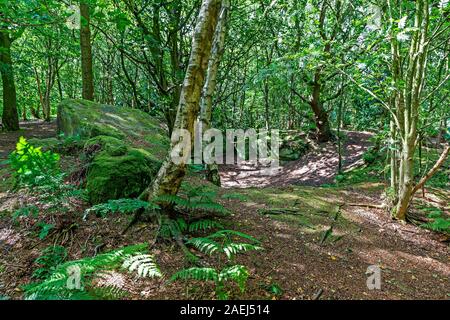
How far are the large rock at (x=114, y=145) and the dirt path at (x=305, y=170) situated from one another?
16.1 ft

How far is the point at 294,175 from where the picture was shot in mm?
12953

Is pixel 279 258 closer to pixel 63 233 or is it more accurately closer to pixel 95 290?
pixel 95 290

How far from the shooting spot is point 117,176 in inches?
153

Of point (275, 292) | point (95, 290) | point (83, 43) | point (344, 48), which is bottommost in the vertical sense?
point (275, 292)

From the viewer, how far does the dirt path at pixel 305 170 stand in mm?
12102

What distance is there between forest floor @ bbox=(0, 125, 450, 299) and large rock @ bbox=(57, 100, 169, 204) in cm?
45

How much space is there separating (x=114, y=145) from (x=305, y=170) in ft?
33.6

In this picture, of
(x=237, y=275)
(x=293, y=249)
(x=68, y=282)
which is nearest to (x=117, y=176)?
(x=68, y=282)

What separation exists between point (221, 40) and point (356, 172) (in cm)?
788

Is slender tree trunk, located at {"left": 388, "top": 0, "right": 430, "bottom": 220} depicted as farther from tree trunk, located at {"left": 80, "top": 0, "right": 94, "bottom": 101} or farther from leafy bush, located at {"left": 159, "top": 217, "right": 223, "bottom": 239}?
tree trunk, located at {"left": 80, "top": 0, "right": 94, "bottom": 101}

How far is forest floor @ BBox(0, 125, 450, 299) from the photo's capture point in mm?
2650

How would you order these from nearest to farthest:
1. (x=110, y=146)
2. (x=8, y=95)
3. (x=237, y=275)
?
(x=237, y=275) → (x=110, y=146) → (x=8, y=95)

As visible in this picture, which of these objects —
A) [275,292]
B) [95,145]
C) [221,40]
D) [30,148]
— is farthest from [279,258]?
[221,40]

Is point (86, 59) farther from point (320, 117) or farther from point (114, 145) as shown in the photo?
point (320, 117)
